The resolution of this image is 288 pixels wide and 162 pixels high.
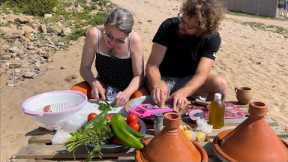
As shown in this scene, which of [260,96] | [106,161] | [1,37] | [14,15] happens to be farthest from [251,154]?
[14,15]

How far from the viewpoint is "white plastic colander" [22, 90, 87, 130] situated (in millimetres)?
2504

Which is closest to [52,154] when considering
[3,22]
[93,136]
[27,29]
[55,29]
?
[93,136]

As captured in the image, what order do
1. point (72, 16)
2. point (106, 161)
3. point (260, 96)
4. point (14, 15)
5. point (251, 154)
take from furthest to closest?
point (72, 16) < point (14, 15) < point (260, 96) < point (106, 161) < point (251, 154)

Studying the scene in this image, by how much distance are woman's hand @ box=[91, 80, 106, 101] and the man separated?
1.21 feet

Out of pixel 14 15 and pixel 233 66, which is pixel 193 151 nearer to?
pixel 233 66

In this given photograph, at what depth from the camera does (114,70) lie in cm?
349

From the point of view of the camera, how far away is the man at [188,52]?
3059 millimetres

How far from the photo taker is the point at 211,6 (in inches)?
121

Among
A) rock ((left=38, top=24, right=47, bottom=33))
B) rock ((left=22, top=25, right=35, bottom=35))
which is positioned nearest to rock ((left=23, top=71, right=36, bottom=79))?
rock ((left=22, top=25, right=35, bottom=35))

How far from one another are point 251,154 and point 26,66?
16.2ft

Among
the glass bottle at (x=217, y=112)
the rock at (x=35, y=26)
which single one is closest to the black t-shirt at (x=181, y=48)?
the glass bottle at (x=217, y=112)

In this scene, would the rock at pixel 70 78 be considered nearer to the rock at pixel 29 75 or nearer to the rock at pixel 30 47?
the rock at pixel 29 75

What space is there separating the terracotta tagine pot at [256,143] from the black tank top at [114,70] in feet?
5.08

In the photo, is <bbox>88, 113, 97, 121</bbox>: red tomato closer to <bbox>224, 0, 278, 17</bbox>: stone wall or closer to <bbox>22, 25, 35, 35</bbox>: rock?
<bbox>22, 25, 35, 35</bbox>: rock
